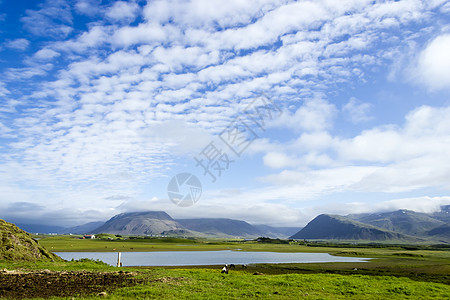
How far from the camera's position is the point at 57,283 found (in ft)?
85.8

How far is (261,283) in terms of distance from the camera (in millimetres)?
31375

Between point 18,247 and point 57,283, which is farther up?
point 18,247

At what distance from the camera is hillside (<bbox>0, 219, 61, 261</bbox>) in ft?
142

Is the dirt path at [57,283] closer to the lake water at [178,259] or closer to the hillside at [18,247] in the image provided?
→ the hillside at [18,247]

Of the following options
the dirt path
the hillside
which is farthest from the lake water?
the dirt path

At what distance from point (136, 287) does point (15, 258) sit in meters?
28.4

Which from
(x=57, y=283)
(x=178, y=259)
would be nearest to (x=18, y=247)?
(x=57, y=283)

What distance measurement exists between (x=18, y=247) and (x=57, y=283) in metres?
25.4

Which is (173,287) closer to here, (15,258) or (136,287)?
(136,287)

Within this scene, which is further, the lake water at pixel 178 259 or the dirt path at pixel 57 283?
the lake water at pixel 178 259

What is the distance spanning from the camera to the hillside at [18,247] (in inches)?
1698

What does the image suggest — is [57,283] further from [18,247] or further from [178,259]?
[178,259]

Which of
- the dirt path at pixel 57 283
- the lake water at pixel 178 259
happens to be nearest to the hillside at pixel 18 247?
the dirt path at pixel 57 283

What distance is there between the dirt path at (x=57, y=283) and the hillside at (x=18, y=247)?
15.9 m
